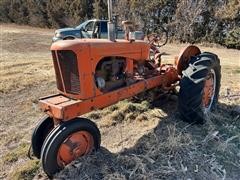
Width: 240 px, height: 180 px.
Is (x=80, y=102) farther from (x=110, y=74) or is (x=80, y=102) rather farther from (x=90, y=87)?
(x=110, y=74)

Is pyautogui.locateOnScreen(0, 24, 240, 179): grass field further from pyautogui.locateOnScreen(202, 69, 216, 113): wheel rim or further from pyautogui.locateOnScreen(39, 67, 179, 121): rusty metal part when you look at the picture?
pyautogui.locateOnScreen(39, 67, 179, 121): rusty metal part

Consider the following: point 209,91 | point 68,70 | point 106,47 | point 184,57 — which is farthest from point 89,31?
point 68,70

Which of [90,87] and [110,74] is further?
[110,74]

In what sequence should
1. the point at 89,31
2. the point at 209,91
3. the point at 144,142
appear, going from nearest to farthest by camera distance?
the point at 144,142 → the point at 209,91 → the point at 89,31

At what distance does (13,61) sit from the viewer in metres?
11.1

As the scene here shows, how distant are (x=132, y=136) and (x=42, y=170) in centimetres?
135

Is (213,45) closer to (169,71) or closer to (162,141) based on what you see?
(169,71)

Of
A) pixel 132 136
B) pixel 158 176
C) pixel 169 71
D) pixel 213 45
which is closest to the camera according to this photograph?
pixel 158 176

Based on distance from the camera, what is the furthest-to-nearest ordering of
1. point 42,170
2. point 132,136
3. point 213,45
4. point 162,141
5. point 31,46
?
point 213,45
point 31,46
point 132,136
point 162,141
point 42,170

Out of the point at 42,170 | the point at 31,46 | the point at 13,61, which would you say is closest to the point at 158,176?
the point at 42,170

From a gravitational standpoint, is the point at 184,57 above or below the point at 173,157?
above

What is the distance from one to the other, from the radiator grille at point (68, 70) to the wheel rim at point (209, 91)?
227 cm

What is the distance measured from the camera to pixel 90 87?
13.2ft

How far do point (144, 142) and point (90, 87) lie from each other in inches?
44.3
